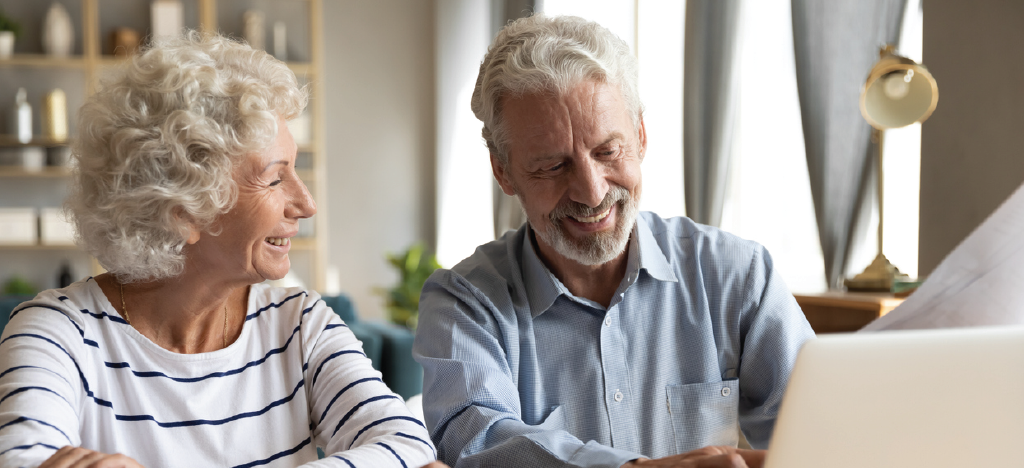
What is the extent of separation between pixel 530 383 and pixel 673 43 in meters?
3.27

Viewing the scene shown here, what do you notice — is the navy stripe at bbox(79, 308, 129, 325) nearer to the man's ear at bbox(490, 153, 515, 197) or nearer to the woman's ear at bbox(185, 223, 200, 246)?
the woman's ear at bbox(185, 223, 200, 246)

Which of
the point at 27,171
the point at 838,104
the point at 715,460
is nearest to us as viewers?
the point at 715,460

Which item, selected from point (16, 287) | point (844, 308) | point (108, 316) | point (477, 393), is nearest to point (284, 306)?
point (108, 316)

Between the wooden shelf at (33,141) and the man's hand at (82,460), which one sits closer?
the man's hand at (82,460)

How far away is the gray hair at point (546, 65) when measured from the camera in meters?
1.30

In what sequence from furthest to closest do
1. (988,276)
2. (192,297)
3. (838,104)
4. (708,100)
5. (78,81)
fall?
(78,81) < (708,100) < (838,104) < (192,297) < (988,276)

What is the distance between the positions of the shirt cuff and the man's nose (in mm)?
405

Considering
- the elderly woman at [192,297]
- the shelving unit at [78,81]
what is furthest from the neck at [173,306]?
the shelving unit at [78,81]

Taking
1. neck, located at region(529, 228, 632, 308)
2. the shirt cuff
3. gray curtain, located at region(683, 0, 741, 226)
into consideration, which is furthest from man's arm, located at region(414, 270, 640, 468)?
gray curtain, located at region(683, 0, 741, 226)

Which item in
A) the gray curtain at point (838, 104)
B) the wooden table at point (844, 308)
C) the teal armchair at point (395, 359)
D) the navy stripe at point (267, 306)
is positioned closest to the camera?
the navy stripe at point (267, 306)

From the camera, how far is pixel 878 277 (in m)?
2.43

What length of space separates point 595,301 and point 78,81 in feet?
18.9

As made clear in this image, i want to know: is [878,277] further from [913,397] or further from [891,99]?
[913,397]

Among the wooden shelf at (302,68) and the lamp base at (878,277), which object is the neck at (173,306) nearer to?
the lamp base at (878,277)
